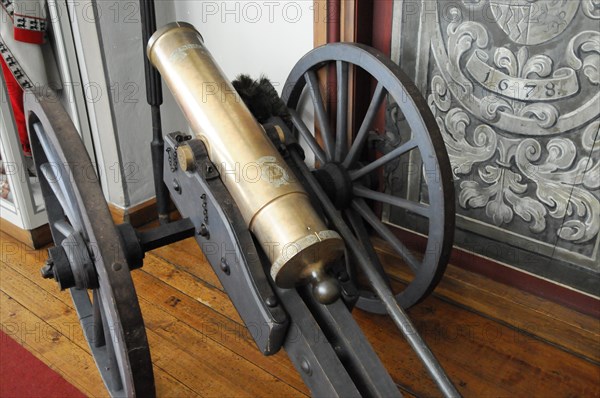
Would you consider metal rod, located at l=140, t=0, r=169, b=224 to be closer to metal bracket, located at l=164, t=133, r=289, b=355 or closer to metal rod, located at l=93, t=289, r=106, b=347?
metal bracket, located at l=164, t=133, r=289, b=355

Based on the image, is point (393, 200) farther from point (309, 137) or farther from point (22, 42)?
point (22, 42)

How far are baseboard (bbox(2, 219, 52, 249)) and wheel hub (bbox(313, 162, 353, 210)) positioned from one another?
3.40ft

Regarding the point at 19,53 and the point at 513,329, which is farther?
the point at 19,53

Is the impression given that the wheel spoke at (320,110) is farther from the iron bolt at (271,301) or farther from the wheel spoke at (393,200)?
the iron bolt at (271,301)

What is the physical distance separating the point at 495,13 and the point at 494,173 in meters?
0.44

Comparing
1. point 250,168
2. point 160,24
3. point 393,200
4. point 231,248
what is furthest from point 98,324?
point 160,24

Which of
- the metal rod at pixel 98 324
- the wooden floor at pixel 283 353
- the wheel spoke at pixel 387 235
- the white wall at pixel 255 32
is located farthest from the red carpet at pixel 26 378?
the white wall at pixel 255 32

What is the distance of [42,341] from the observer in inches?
62.4

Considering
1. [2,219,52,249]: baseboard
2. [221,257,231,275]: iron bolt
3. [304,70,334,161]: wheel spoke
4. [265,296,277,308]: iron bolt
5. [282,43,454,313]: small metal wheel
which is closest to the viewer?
[265,296,277,308]: iron bolt

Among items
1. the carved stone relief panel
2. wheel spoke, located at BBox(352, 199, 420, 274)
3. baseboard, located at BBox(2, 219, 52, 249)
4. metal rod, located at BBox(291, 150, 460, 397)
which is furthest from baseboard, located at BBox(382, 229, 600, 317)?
baseboard, located at BBox(2, 219, 52, 249)

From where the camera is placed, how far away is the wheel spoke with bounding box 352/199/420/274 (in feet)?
4.97

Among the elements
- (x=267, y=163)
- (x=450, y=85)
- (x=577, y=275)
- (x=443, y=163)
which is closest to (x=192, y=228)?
(x=267, y=163)

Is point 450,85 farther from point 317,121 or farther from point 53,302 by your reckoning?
point 53,302

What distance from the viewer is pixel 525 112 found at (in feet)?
5.02
